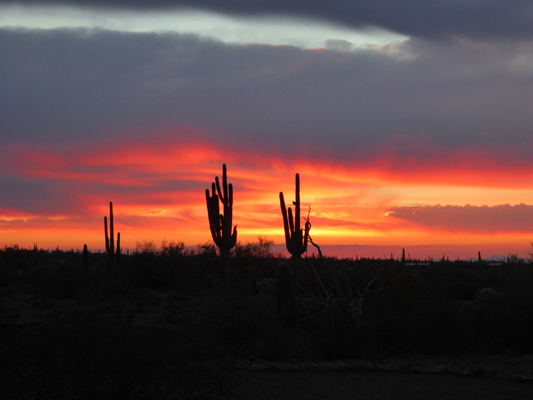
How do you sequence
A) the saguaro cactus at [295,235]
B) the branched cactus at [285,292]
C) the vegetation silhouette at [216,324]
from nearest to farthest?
the vegetation silhouette at [216,324], the branched cactus at [285,292], the saguaro cactus at [295,235]

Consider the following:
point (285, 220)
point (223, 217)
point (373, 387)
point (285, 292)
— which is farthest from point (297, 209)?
point (373, 387)

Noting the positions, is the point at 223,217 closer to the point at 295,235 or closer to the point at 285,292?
the point at 295,235

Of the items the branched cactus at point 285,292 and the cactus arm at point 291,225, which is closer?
the branched cactus at point 285,292

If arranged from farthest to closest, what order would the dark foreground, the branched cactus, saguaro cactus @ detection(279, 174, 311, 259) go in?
saguaro cactus @ detection(279, 174, 311, 259) → the branched cactus → the dark foreground

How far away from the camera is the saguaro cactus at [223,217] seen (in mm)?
28062

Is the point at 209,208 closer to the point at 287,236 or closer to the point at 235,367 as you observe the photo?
the point at 287,236

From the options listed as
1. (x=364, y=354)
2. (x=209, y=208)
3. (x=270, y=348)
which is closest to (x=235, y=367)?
(x=270, y=348)

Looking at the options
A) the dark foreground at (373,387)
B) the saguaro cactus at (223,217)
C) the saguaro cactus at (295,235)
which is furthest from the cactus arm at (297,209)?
the dark foreground at (373,387)

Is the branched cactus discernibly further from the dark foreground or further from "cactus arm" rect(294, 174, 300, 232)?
"cactus arm" rect(294, 174, 300, 232)

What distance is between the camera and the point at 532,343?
14.9 m

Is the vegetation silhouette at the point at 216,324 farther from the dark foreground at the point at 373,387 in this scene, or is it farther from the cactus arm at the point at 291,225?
the dark foreground at the point at 373,387

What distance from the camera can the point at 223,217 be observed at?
92.2ft

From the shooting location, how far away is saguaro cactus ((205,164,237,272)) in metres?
28.1

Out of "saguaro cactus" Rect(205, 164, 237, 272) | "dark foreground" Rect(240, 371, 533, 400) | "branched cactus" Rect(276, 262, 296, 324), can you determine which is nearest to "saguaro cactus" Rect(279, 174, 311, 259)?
"saguaro cactus" Rect(205, 164, 237, 272)
